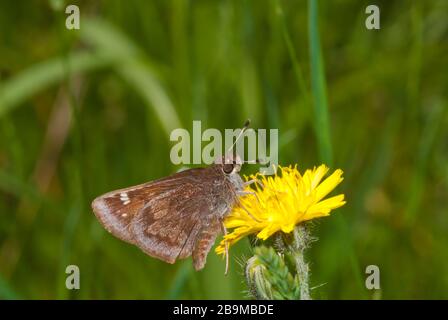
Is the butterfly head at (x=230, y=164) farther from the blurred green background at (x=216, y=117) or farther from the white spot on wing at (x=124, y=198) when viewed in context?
the blurred green background at (x=216, y=117)

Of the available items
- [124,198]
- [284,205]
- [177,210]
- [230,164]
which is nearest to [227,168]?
[230,164]

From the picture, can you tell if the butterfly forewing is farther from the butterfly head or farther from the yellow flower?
the yellow flower

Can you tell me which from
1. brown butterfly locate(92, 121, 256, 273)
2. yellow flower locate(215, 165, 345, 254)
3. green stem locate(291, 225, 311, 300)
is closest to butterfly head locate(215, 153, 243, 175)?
brown butterfly locate(92, 121, 256, 273)

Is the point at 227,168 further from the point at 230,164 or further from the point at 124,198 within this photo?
the point at 124,198

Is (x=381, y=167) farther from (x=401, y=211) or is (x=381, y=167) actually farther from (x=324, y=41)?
(x=324, y=41)

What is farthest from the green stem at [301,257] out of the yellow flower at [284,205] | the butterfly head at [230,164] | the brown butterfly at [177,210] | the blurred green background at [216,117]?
the blurred green background at [216,117]

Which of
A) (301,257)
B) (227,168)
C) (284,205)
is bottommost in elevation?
(301,257)
